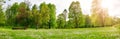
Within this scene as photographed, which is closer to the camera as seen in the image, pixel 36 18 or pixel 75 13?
pixel 36 18

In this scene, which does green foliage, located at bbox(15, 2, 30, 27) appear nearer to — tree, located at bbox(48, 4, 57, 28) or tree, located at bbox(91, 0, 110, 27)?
tree, located at bbox(48, 4, 57, 28)

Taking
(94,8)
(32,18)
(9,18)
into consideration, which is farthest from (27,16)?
(94,8)

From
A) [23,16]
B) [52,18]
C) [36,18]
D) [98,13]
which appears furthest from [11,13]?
[98,13]

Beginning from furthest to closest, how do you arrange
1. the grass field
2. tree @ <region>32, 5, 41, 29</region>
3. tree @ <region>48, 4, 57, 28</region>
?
tree @ <region>48, 4, 57, 28</region> < tree @ <region>32, 5, 41, 29</region> < the grass field

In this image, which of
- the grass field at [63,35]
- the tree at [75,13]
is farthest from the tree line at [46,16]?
the grass field at [63,35]

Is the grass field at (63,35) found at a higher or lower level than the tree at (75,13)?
lower

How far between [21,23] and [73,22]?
720 inches

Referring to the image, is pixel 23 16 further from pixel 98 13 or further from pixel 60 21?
pixel 98 13

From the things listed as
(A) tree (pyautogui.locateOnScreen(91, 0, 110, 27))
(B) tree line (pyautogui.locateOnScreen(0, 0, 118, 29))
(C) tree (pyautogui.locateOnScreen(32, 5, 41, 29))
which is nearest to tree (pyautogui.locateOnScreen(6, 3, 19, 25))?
(B) tree line (pyautogui.locateOnScreen(0, 0, 118, 29))

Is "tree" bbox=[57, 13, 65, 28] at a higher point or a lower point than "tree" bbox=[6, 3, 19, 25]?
lower

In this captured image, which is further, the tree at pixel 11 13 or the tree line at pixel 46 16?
the tree at pixel 11 13

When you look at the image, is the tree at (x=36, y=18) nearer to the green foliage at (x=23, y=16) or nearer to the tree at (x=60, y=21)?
the green foliage at (x=23, y=16)

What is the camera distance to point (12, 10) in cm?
12162

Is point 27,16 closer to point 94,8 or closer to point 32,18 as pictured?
point 32,18
